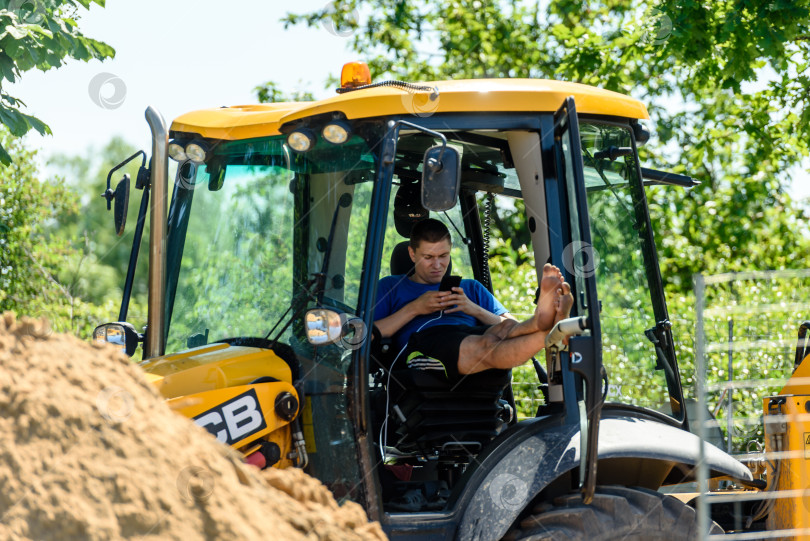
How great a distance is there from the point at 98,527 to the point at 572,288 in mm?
1994

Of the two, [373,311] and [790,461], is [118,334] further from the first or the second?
[790,461]

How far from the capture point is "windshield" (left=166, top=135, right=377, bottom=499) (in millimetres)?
3529

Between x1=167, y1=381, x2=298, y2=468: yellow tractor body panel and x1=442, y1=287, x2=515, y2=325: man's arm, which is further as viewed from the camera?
x1=442, y1=287, x2=515, y2=325: man's arm

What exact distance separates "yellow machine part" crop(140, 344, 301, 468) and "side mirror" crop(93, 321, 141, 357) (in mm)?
368

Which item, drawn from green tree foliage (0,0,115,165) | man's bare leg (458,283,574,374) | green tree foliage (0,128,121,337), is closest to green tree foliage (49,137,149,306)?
green tree foliage (0,128,121,337)

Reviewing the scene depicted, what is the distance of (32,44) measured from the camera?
6.00 meters

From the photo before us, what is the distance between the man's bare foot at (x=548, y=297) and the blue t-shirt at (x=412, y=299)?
74cm

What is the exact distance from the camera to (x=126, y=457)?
8.41 ft

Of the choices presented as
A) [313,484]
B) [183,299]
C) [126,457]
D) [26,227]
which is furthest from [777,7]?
[26,227]

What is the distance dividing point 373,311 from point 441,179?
2.05 feet

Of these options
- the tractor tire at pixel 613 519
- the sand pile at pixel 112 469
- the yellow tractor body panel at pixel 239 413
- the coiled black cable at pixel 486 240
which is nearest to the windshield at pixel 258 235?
the yellow tractor body panel at pixel 239 413

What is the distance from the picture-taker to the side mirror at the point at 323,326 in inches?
133

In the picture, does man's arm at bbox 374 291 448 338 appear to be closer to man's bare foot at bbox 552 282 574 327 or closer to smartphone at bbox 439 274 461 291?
smartphone at bbox 439 274 461 291

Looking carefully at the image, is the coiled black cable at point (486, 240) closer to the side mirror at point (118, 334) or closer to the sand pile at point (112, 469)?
the side mirror at point (118, 334)
